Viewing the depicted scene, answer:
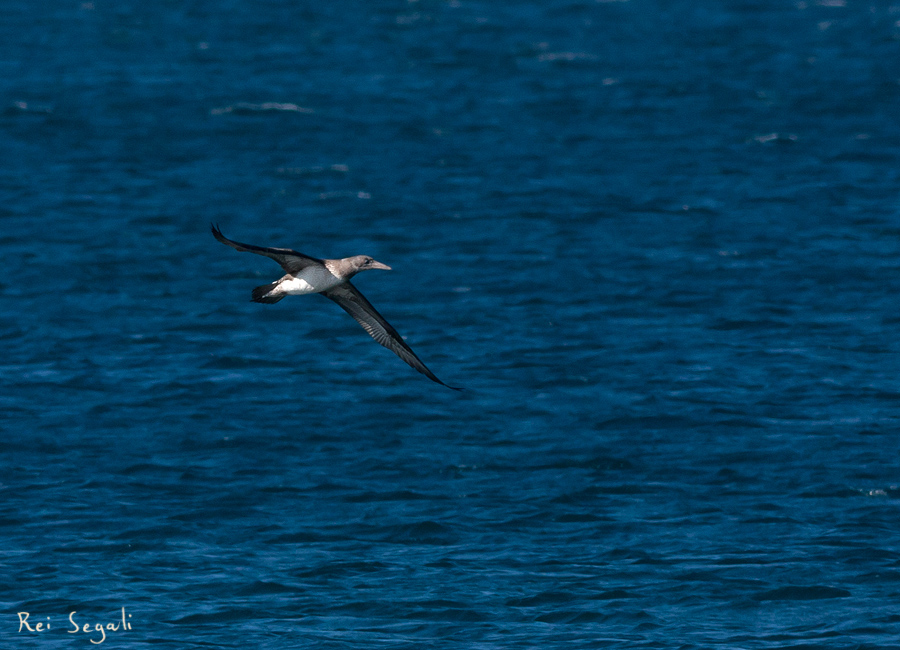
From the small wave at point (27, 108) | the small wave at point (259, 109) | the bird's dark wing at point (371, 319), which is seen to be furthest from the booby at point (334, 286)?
the small wave at point (27, 108)

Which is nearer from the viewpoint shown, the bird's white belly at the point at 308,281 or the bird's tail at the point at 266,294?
the bird's tail at the point at 266,294

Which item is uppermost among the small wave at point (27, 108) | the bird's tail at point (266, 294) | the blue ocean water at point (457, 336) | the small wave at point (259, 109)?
the bird's tail at point (266, 294)

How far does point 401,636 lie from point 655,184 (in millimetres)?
20632

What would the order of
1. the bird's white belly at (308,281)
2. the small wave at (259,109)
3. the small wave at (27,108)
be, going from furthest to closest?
1. the small wave at (259,109)
2. the small wave at (27,108)
3. the bird's white belly at (308,281)

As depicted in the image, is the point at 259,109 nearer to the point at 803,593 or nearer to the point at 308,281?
the point at 803,593

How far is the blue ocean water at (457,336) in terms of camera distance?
72.4 ft

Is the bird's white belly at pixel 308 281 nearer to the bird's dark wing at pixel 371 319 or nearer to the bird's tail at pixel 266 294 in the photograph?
the bird's tail at pixel 266 294

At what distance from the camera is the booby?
17.1 meters

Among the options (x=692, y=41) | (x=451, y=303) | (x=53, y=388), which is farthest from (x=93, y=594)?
(x=692, y=41)

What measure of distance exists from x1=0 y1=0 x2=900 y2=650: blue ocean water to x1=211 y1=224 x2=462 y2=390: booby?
4.54 m

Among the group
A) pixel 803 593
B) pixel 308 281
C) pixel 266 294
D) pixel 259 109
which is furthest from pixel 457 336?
pixel 259 109

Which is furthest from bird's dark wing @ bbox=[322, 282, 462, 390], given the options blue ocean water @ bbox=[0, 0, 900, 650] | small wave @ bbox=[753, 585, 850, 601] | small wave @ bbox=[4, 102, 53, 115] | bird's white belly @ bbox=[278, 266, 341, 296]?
small wave @ bbox=[4, 102, 53, 115]

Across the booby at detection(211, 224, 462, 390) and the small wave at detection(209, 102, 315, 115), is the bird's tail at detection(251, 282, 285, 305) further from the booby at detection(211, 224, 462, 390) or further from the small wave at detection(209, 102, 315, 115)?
the small wave at detection(209, 102, 315, 115)

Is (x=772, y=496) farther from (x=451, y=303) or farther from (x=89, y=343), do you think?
(x=89, y=343)
